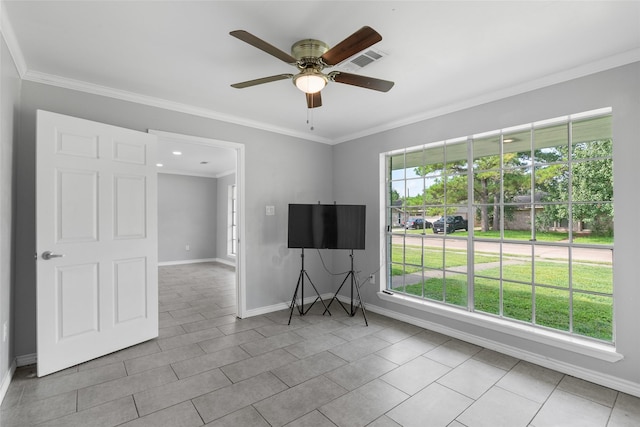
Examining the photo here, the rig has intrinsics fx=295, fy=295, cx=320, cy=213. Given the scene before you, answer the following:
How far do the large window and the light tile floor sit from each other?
73 centimetres

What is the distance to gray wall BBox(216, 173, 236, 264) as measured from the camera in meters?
8.52

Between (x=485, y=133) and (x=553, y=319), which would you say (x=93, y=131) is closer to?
(x=485, y=133)

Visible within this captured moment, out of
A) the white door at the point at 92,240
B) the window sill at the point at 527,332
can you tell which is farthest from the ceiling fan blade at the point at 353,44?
the window sill at the point at 527,332

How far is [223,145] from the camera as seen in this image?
3.84m

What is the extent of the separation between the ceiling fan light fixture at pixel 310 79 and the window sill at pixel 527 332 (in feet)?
9.26

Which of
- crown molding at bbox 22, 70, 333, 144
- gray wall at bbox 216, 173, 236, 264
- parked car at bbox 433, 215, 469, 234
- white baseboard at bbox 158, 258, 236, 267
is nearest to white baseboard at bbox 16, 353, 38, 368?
crown molding at bbox 22, 70, 333, 144

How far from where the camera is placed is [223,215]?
8.74 metres

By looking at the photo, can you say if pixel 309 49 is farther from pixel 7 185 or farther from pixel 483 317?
pixel 483 317

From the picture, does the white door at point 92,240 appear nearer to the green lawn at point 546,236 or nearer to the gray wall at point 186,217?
the green lawn at point 546,236

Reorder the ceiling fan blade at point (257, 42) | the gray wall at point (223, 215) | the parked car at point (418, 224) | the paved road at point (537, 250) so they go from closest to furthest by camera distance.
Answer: the ceiling fan blade at point (257, 42)
the paved road at point (537, 250)
the parked car at point (418, 224)
the gray wall at point (223, 215)

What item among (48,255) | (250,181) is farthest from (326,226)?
(48,255)

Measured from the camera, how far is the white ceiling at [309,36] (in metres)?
1.87

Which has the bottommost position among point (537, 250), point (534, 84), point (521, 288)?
point (521, 288)

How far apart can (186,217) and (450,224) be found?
7329 mm
